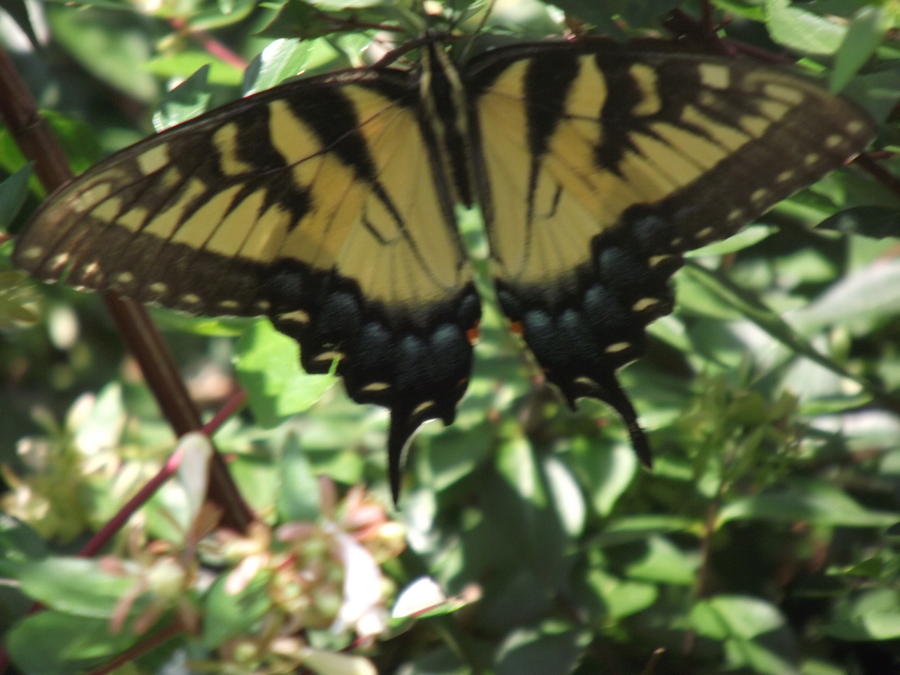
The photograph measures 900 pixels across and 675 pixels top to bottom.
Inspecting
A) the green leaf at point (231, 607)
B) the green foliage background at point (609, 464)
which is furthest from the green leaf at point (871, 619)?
the green leaf at point (231, 607)

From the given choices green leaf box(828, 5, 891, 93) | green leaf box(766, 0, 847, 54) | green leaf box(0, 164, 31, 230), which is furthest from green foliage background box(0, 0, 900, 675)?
green leaf box(828, 5, 891, 93)

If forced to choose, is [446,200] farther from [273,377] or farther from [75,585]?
[75,585]

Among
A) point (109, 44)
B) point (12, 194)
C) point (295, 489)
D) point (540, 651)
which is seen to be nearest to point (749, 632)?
point (540, 651)

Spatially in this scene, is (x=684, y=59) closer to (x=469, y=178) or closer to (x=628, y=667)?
(x=469, y=178)

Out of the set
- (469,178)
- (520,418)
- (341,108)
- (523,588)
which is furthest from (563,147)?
(523,588)

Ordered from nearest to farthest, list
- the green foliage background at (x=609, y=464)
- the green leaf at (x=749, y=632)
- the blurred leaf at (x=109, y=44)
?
1. the green foliage background at (x=609, y=464)
2. the green leaf at (x=749, y=632)
3. the blurred leaf at (x=109, y=44)

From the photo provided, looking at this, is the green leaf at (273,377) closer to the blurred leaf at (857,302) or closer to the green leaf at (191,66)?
the green leaf at (191,66)
